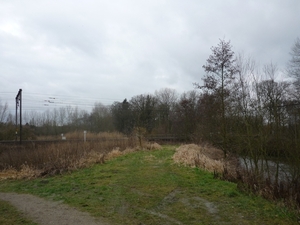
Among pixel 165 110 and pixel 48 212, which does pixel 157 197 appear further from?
pixel 165 110

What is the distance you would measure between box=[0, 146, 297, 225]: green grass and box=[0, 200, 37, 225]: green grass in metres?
1.19

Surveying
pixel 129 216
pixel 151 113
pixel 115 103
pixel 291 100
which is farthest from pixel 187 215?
pixel 115 103

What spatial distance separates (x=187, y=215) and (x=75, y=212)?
2.42m

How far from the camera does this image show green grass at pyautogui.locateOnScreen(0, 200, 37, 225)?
519cm

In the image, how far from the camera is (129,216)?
215 inches

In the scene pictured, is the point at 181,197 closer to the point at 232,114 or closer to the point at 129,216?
the point at 129,216

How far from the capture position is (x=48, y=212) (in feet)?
19.2

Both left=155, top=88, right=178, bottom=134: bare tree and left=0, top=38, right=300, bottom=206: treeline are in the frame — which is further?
left=155, top=88, right=178, bottom=134: bare tree

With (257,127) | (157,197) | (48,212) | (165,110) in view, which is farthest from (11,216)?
(165,110)

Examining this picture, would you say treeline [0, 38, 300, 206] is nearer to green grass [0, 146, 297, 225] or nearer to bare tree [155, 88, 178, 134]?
green grass [0, 146, 297, 225]

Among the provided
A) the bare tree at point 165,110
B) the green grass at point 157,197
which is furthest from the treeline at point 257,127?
the bare tree at point 165,110

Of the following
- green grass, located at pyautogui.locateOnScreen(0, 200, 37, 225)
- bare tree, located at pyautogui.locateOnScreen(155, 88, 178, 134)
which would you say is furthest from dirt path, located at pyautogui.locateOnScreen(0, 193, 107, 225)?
bare tree, located at pyautogui.locateOnScreen(155, 88, 178, 134)

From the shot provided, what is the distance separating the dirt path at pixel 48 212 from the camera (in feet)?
17.0

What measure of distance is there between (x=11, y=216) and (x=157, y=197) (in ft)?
11.1
